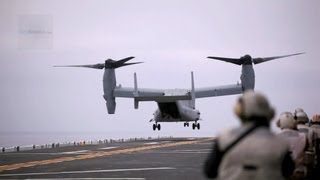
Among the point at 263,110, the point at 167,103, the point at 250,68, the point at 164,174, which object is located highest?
the point at 250,68

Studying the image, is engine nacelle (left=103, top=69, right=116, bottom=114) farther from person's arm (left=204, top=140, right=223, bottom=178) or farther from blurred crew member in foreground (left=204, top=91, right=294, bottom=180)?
blurred crew member in foreground (left=204, top=91, right=294, bottom=180)

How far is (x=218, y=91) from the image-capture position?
212ft

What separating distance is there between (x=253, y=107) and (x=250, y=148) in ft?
1.24

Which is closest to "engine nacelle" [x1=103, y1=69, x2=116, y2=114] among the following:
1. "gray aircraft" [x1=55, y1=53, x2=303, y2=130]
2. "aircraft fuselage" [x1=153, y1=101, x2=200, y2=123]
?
"gray aircraft" [x1=55, y1=53, x2=303, y2=130]

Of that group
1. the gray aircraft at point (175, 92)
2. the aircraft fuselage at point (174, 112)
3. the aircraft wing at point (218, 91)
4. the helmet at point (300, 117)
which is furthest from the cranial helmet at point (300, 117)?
the aircraft wing at point (218, 91)

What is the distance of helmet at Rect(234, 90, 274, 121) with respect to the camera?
4.64 m

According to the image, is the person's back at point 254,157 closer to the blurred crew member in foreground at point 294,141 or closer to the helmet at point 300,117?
the blurred crew member in foreground at point 294,141

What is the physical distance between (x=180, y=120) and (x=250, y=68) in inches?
423

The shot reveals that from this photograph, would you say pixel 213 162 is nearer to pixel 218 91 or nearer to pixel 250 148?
pixel 250 148

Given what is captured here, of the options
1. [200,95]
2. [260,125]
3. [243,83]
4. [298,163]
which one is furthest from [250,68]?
[260,125]

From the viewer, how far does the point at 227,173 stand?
462 centimetres

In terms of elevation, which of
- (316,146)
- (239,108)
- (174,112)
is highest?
(174,112)

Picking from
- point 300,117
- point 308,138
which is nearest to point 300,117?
point 300,117

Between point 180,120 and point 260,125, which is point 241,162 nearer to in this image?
point 260,125
